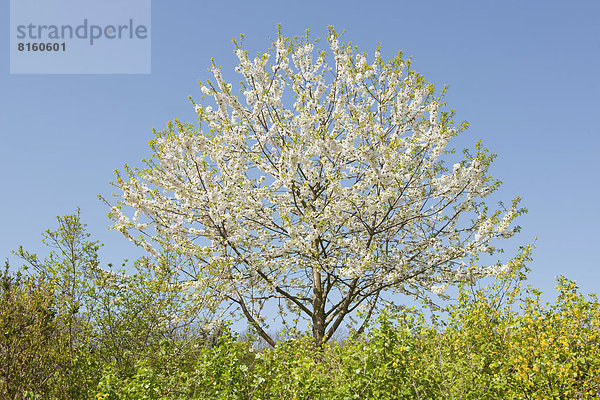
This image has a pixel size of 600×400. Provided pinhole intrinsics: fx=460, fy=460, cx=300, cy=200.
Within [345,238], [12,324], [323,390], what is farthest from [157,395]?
[345,238]

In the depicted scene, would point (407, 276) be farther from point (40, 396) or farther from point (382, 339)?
point (40, 396)

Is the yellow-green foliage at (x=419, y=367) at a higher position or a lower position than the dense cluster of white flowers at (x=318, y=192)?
lower

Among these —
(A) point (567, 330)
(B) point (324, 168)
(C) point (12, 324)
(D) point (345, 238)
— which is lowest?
(A) point (567, 330)

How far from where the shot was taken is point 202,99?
38.2 ft

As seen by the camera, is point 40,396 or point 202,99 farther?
point 202,99

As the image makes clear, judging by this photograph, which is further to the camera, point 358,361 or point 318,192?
point 318,192

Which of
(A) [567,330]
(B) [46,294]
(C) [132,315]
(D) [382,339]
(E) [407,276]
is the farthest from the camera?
(E) [407,276]

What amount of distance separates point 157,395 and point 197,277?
4.68 meters

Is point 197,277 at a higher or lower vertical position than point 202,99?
lower

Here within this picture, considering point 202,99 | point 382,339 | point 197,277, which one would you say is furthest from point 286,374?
point 202,99

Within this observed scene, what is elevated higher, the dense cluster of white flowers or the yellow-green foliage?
the dense cluster of white flowers

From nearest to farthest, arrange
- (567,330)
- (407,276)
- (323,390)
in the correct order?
(323,390), (567,330), (407,276)

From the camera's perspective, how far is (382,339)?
589 centimetres

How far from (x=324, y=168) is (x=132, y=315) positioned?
204 inches
